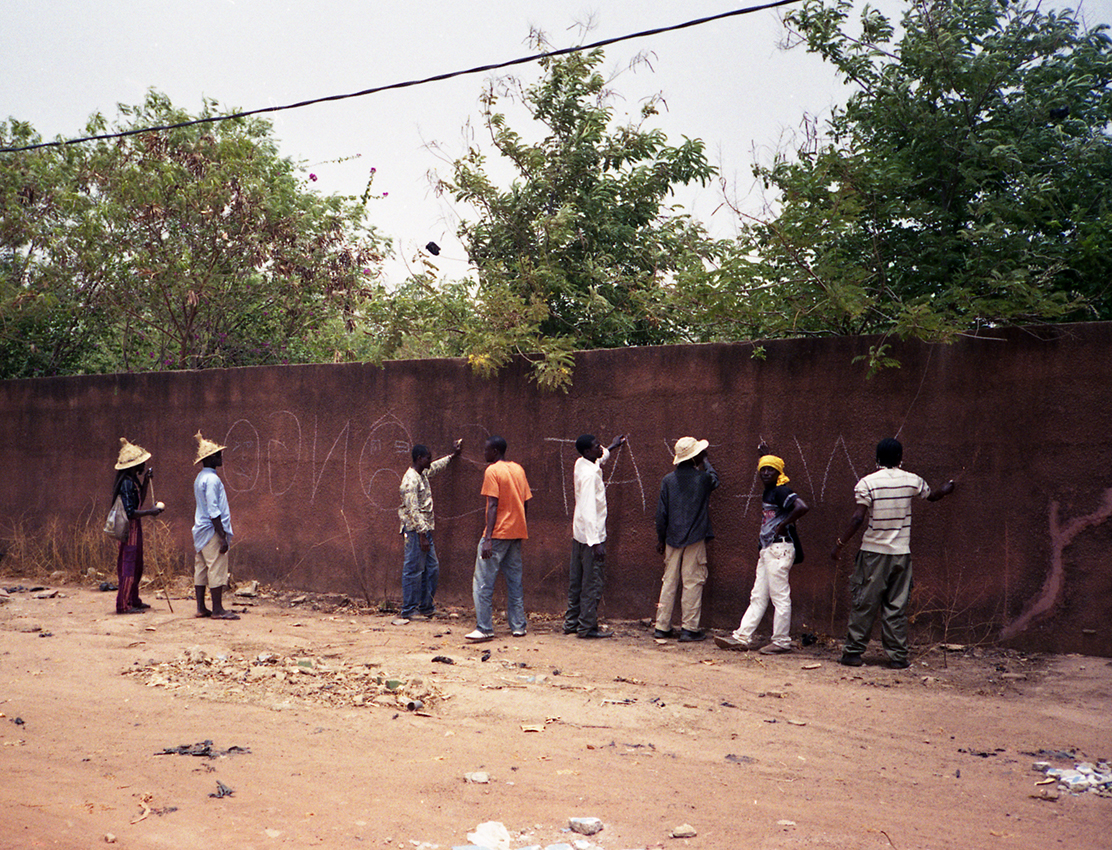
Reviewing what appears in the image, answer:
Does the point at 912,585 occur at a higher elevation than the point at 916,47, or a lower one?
lower

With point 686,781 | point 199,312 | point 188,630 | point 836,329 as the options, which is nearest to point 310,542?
point 188,630

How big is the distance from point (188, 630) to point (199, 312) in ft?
19.7

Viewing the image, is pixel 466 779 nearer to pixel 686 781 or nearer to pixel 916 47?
pixel 686 781

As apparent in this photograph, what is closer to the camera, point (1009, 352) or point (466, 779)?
point (466, 779)

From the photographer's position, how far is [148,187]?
11.2 meters

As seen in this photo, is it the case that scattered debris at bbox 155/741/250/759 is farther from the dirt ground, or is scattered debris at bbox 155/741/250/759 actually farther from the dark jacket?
the dark jacket

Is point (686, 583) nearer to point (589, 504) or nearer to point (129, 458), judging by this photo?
point (589, 504)

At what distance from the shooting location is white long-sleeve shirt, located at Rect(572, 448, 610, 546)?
286 inches

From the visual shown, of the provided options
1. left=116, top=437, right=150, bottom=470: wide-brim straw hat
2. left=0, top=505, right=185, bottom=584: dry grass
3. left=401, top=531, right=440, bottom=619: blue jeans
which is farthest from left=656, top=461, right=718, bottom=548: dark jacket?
left=0, top=505, right=185, bottom=584: dry grass

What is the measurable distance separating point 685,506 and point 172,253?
7880 mm

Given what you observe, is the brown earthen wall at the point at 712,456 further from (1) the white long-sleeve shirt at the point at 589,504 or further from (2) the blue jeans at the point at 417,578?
(1) the white long-sleeve shirt at the point at 589,504

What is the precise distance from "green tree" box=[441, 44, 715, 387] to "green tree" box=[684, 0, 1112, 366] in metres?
2.07

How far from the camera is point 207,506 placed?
26.2 ft

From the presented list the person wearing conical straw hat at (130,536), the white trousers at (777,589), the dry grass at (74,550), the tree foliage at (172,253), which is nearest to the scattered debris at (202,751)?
the white trousers at (777,589)
